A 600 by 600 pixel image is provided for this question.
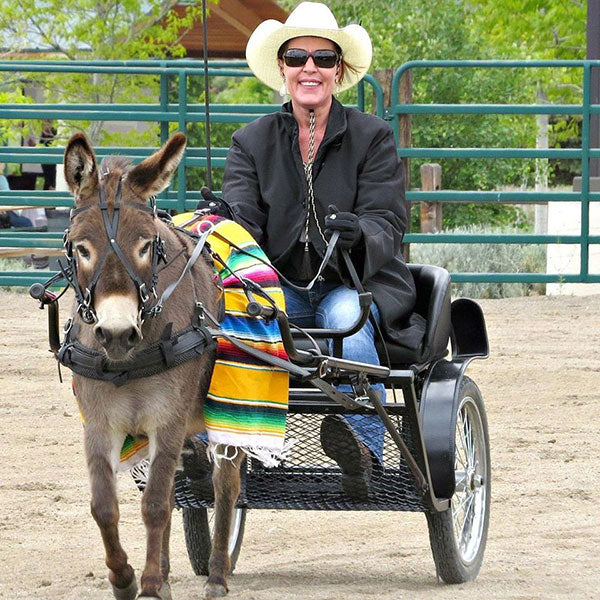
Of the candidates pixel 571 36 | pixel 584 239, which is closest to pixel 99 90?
pixel 584 239

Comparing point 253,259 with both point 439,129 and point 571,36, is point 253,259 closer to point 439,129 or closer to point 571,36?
point 439,129

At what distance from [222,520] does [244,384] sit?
600 mm

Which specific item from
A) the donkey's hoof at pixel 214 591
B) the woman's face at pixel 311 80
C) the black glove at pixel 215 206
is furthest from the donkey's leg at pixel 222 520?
the woman's face at pixel 311 80

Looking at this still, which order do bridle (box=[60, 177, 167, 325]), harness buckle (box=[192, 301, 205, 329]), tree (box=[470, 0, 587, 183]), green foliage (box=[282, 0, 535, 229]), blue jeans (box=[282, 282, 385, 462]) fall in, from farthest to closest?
tree (box=[470, 0, 587, 183]) < green foliage (box=[282, 0, 535, 229]) < blue jeans (box=[282, 282, 385, 462]) < harness buckle (box=[192, 301, 205, 329]) < bridle (box=[60, 177, 167, 325])

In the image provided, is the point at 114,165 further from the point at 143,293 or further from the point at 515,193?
the point at 515,193

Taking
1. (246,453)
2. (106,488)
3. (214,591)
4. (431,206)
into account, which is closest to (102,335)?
(106,488)

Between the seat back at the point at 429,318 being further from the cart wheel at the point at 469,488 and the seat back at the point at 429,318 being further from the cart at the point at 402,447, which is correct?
the cart wheel at the point at 469,488

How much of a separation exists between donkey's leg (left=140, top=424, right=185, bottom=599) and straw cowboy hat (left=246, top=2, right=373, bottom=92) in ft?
5.57

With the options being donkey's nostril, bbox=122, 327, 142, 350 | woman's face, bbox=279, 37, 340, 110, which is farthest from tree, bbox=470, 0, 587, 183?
donkey's nostril, bbox=122, 327, 142, 350

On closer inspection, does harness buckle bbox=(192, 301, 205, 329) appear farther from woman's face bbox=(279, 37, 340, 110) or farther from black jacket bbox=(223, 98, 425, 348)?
woman's face bbox=(279, 37, 340, 110)

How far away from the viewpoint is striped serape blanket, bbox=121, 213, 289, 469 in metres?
4.21

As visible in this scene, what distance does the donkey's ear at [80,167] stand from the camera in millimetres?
Result: 3844

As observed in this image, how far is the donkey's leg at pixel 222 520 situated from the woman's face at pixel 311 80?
1307 millimetres

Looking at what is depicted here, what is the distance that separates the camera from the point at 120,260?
3.74 m
